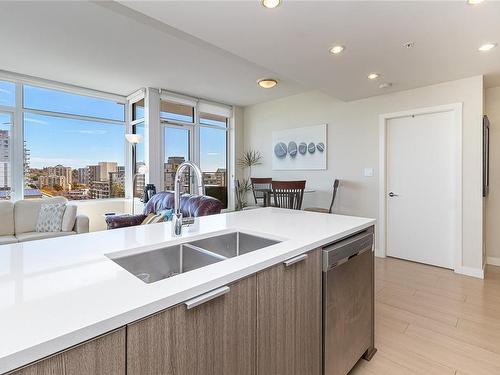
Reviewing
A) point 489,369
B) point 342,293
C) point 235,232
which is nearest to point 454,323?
point 489,369

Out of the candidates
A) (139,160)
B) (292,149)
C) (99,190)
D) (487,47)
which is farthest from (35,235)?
(487,47)

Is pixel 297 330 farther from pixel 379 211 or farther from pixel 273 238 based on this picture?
pixel 379 211

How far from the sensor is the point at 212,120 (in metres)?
6.00

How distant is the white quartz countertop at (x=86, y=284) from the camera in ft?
1.85

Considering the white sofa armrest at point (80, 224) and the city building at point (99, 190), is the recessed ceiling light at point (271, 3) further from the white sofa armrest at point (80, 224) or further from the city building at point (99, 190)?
the city building at point (99, 190)

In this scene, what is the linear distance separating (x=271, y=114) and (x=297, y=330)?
488cm

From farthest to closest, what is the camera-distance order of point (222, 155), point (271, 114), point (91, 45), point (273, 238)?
1. point (222, 155)
2. point (271, 114)
3. point (91, 45)
4. point (273, 238)

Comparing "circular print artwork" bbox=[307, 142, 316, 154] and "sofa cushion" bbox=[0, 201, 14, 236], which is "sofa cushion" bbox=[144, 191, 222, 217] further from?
"circular print artwork" bbox=[307, 142, 316, 154]

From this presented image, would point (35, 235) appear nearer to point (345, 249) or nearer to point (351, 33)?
point (345, 249)

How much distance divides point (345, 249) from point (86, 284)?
3.90 ft

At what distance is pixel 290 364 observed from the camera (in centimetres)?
117

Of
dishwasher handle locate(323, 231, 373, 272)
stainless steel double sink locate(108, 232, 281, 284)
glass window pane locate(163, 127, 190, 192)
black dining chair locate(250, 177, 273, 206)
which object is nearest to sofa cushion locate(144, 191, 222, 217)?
stainless steel double sink locate(108, 232, 281, 284)

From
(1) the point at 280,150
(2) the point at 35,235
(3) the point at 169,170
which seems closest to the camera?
(2) the point at 35,235

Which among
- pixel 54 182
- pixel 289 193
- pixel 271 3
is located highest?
Result: pixel 271 3
